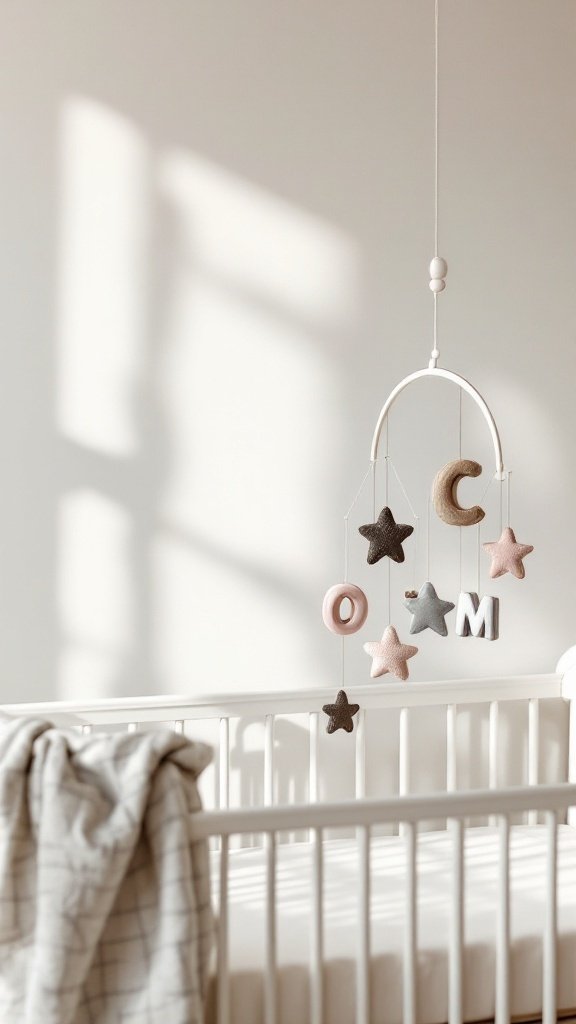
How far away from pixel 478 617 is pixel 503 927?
59 centimetres

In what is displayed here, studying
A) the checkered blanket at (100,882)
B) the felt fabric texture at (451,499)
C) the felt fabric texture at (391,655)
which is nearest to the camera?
the checkered blanket at (100,882)

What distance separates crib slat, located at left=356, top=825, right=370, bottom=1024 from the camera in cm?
140

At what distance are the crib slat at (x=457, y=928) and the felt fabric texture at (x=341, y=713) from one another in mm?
601

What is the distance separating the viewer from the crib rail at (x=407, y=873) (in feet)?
4.43

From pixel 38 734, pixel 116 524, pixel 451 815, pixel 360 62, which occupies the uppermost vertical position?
pixel 360 62

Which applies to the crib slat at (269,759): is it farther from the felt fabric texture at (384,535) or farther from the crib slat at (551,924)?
the crib slat at (551,924)

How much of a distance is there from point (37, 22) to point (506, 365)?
116 centimetres

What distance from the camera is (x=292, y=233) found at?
2.32 meters

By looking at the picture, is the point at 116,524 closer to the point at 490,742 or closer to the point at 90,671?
the point at 90,671

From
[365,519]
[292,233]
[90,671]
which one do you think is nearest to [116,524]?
[90,671]

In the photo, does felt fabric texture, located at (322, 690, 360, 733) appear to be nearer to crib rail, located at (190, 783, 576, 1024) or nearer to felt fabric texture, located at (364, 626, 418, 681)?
felt fabric texture, located at (364, 626, 418, 681)

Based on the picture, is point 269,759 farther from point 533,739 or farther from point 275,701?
point 533,739

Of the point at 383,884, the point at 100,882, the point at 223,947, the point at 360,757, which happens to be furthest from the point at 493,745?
the point at 100,882

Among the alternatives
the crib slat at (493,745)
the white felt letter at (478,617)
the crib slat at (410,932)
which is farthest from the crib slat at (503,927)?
the crib slat at (493,745)
